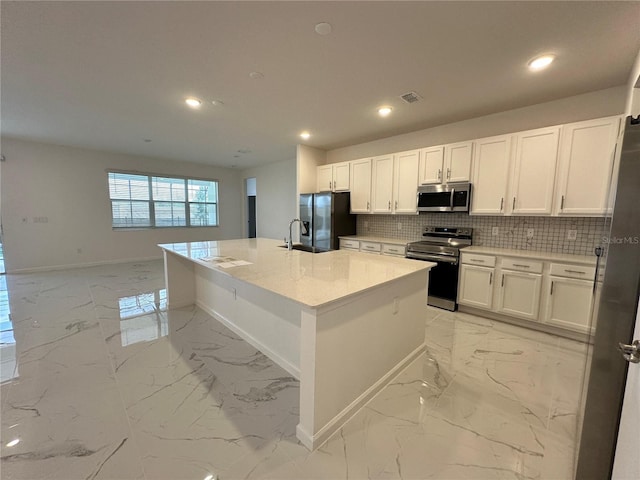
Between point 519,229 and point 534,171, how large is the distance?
2.47 feet

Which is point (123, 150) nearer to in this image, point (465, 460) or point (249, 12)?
point (249, 12)

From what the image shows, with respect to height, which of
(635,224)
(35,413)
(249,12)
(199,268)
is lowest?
(35,413)

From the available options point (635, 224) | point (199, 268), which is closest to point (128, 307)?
point (199, 268)

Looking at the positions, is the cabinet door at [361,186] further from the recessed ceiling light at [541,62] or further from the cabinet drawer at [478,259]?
the recessed ceiling light at [541,62]

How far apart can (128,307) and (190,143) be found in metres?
3.23

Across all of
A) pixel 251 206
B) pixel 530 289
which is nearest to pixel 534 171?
pixel 530 289

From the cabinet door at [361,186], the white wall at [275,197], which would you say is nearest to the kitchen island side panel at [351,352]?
the cabinet door at [361,186]

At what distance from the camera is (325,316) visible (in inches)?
57.3

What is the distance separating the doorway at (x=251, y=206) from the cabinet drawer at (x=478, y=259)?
639 cm

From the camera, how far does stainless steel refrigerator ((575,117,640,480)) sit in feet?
3.26

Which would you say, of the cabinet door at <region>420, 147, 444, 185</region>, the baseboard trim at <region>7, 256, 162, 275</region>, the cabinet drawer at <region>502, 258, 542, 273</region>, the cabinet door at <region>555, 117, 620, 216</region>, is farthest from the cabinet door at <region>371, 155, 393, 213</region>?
the baseboard trim at <region>7, 256, 162, 275</region>

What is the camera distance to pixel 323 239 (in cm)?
491

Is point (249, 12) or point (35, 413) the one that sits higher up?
point (249, 12)

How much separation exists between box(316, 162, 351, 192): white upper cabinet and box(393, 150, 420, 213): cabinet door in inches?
38.2
